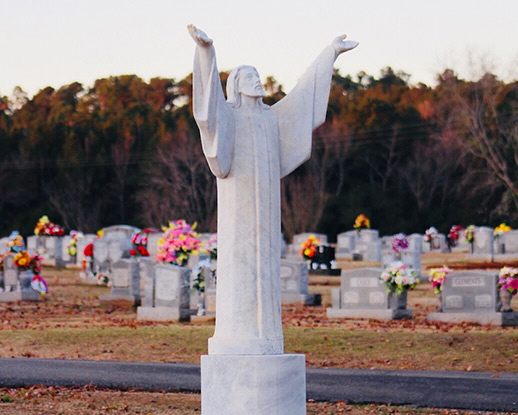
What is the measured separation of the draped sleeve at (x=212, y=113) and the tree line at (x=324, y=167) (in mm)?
46048

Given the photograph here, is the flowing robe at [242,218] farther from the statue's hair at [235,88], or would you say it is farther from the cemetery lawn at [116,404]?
the cemetery lawn at [116,404]

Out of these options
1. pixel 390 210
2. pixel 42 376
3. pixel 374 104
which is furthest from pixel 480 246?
pixel 42 376

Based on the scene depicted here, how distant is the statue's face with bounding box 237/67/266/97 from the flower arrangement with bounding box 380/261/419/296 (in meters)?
14.0

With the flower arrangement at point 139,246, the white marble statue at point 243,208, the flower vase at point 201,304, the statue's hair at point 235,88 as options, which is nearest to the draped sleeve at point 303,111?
the white marble statue at point 243,208

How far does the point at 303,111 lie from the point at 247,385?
214 cm

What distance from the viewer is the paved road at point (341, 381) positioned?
12.5 m

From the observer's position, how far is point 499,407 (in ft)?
39.3

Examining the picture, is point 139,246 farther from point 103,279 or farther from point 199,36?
point 199,36

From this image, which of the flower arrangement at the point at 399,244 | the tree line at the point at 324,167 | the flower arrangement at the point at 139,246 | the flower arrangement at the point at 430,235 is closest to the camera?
the flower arrangement at the point at 139,246

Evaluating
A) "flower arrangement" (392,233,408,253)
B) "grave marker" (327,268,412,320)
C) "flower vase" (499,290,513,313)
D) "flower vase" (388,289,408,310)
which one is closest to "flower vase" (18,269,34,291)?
"grave marker" (327,268,412,320)

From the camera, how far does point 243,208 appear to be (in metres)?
8.30

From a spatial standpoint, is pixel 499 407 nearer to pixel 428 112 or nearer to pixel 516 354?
pixel 516 354

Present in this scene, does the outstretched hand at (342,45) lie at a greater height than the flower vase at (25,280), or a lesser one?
greater

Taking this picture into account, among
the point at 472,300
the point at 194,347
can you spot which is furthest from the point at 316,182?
the point at 194,347
